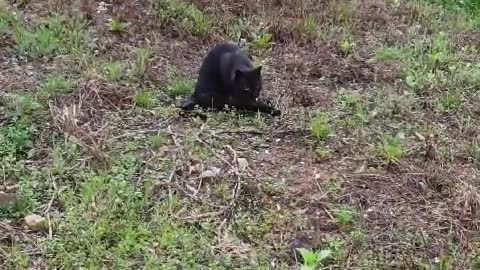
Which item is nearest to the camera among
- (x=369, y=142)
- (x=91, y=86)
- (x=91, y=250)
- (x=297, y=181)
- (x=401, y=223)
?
(x=91, y=250)

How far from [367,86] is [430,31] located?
155 centimetres

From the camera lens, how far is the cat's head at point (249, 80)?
15.5 ft

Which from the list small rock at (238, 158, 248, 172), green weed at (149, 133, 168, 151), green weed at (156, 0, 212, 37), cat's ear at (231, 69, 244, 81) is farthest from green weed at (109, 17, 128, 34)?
small rock at (238, 158, 248, 172)

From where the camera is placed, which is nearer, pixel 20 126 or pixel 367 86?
pixel 20 126

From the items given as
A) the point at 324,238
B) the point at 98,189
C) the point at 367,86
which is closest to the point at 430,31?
the point at 367,86

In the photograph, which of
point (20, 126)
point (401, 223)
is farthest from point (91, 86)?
point (401, 223)

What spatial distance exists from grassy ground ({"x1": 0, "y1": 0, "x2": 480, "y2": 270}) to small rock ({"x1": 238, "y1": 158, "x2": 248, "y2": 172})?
20 millimetres

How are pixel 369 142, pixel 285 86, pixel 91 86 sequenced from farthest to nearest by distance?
pixel 285 86 < pixel 91 86 < pixel 369 142

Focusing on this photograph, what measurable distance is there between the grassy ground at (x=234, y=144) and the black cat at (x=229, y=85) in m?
0.15

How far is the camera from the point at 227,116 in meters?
4.75

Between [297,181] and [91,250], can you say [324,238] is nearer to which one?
[297,181]

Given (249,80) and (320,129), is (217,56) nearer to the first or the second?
(249,80)

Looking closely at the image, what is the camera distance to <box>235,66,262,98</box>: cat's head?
186 inches

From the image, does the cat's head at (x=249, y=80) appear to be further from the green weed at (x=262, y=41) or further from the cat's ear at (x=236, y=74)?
the green weed at (x=262, y=41)
